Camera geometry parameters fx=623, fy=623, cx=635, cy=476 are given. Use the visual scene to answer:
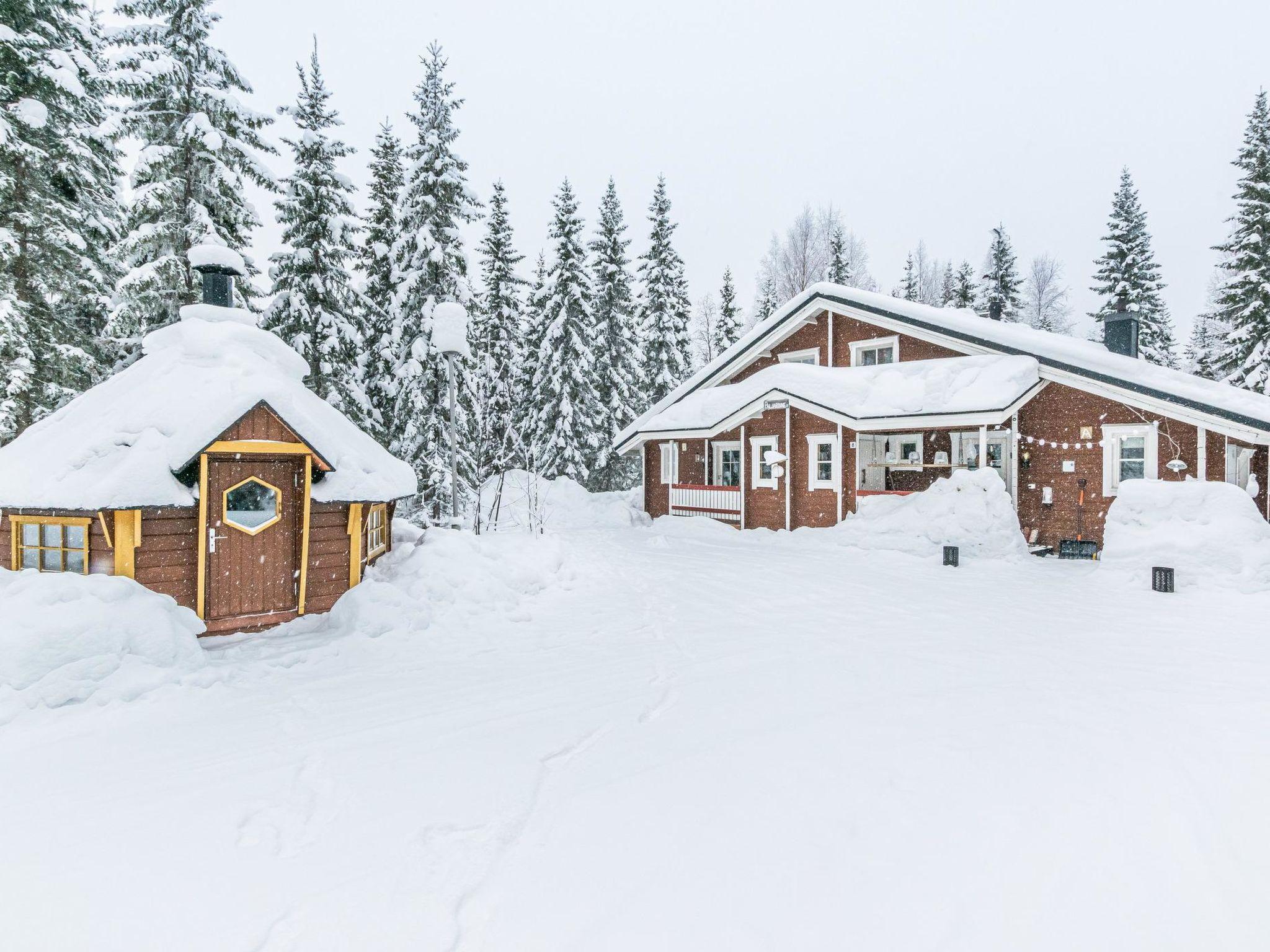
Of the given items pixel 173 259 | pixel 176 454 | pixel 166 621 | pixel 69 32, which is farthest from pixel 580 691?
pixel 69 32

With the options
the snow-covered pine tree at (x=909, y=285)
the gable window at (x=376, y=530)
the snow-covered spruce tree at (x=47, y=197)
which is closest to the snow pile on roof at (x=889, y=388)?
the gable window at (x=376, y=530)

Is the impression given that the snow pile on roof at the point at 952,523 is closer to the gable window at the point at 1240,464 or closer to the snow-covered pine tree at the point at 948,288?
the gable window at the point at 1240,464

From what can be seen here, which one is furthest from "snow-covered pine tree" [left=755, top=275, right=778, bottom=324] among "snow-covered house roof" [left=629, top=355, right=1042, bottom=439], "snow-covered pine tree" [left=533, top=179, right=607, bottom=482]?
"snow-covered house roof" [left=629, top=355, right=1042, bottom=439]

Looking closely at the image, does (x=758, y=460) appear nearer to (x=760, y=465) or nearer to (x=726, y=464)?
(x=760, y=465)

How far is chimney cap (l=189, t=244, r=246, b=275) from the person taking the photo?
31.8ft

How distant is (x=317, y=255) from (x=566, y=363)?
36.8ft

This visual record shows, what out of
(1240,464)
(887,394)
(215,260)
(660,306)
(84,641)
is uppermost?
(660,306)

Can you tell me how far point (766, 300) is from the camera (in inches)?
1452

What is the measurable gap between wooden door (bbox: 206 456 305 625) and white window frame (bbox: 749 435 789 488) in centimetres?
1297

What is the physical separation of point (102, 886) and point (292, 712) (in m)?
2.35

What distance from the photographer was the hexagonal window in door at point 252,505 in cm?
780

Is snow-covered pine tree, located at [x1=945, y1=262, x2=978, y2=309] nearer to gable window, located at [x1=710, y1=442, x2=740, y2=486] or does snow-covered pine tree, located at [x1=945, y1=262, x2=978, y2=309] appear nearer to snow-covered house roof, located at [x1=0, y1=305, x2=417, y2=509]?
gable window, located at [x1=710, y1=442, x2=740, y2=486]

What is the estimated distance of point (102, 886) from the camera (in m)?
3.29

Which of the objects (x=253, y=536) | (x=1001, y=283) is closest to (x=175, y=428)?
(x=253, y=536)
